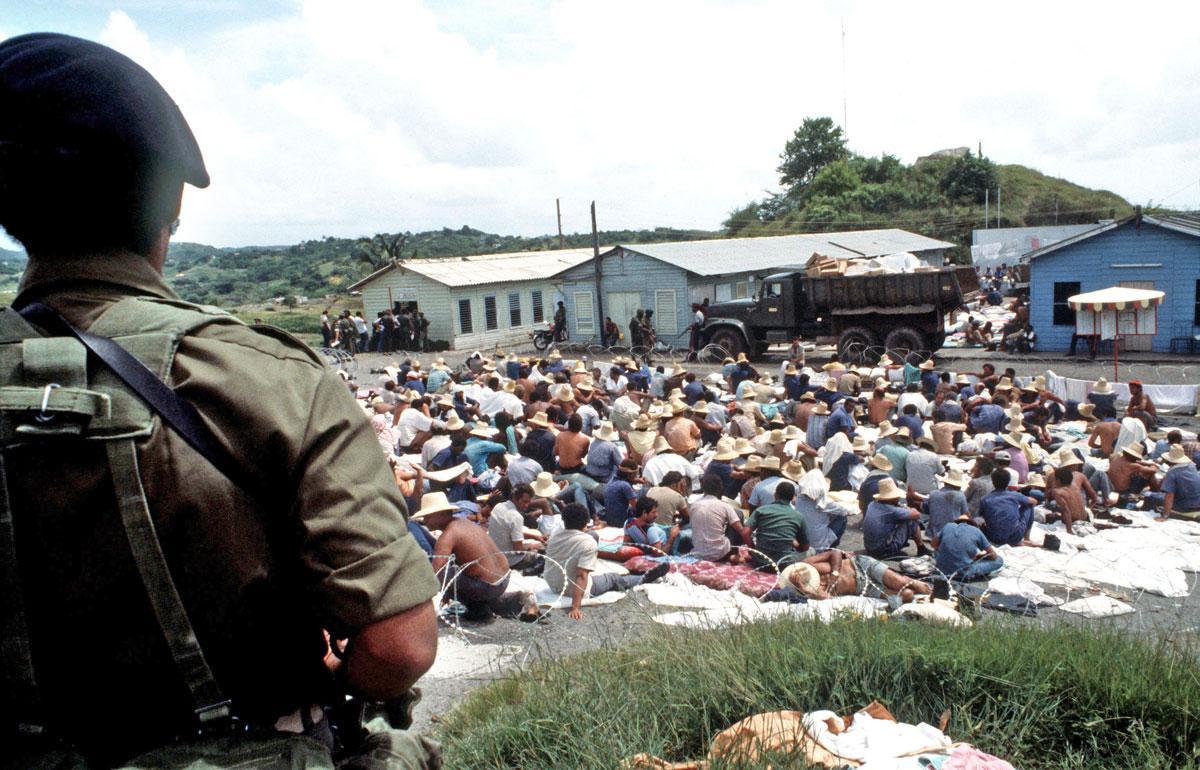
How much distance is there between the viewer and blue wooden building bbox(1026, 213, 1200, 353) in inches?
878

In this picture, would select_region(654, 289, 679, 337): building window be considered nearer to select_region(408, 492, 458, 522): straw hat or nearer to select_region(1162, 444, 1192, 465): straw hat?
select_region(1162, 444, 1192, 465): straw hat

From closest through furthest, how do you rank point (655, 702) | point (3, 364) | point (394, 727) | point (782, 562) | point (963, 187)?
1. point (3, 364)
2. point (394, 727)
3. point (655, 702)
4. point (782, 562)
5. point (963, 187)

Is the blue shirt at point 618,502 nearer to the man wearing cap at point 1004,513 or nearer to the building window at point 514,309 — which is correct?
the man wearing cap at point 1004,513

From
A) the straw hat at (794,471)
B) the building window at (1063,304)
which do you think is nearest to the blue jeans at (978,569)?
the straw hat at (794,471)

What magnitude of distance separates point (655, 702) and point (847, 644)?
931 mm

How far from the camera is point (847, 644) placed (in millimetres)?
4184

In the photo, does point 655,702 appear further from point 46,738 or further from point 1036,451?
point 1036,451

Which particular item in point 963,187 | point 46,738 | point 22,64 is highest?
point 963,187

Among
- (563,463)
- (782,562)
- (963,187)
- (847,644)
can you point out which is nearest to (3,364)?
(847,644)

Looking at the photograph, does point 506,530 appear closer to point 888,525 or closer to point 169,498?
point 888,525

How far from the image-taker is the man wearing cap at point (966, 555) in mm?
8305

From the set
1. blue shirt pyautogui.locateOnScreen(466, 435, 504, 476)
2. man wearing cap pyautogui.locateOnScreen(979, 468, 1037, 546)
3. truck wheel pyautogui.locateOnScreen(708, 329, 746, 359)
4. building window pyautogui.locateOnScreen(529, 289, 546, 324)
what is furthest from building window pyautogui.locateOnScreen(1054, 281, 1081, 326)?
blue shirt pyautogui.locateOnScreen(466, 435, 504, 476)

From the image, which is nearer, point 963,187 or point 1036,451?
point 1036,451

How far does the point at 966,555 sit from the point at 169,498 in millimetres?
8034
